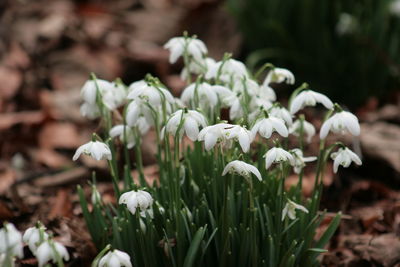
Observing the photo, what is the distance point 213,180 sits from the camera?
1947mm

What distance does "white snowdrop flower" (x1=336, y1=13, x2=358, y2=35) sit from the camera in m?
3.97

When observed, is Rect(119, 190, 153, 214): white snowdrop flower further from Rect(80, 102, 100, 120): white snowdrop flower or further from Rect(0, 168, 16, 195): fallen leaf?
Rect(0, 168, 16, 195): fallen leaf

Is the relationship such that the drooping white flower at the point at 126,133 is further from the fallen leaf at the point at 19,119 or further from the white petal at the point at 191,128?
the fallen leaf at the point at 19,119

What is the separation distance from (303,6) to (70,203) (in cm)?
223

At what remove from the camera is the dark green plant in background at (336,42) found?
4.09m

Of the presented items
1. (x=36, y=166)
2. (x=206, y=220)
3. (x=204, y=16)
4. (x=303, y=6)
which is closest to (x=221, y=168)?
(x=206, y=220)

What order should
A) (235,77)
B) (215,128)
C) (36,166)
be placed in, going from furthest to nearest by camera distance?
(36,166)
(235,77)
(215,128)

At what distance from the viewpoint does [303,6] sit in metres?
4.16

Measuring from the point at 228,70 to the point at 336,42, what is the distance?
2.27 meters

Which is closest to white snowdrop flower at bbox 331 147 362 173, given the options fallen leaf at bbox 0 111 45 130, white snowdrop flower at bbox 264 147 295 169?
white snowdrop flower at bbox 264 147 295 169

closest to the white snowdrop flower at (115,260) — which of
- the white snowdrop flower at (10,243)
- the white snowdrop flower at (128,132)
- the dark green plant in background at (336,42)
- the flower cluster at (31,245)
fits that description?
the flower cluster at (31,245)

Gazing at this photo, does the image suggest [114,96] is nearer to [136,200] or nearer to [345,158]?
[136,200]

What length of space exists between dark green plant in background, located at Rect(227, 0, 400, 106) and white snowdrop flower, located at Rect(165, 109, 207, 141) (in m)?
2.43

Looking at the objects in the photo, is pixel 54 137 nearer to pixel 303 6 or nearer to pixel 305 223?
pixel 303 6
